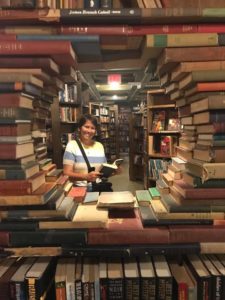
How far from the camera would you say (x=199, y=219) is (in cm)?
107

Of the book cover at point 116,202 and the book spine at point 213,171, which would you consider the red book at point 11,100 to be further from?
the book spine at point 213,171

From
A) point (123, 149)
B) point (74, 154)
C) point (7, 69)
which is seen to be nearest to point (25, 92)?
point (7, 69)

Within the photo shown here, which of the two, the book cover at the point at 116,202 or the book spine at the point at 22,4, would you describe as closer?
the book spine at the point at 22,4

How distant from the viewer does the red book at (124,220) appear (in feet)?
3.58

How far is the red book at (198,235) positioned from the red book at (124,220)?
0.15 metres

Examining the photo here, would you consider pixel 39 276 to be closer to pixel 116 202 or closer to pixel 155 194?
pixel 116 202

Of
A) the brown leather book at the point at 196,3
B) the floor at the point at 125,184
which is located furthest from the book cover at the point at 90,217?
the floor at the point at 125,184

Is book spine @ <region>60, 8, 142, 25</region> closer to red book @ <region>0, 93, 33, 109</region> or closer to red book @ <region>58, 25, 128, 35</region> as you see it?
red book @ <region>58, 25, 128, 35</region>

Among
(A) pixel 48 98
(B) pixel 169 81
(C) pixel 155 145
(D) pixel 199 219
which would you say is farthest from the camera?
(C) pixel 155 145

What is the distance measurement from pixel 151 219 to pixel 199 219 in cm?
20

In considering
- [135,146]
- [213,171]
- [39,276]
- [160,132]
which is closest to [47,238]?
[39,276]

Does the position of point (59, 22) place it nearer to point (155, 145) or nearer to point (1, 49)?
point (1, 49)

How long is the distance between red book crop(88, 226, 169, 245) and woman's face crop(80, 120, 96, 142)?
1466mm

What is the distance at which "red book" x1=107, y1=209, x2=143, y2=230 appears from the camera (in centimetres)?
109
